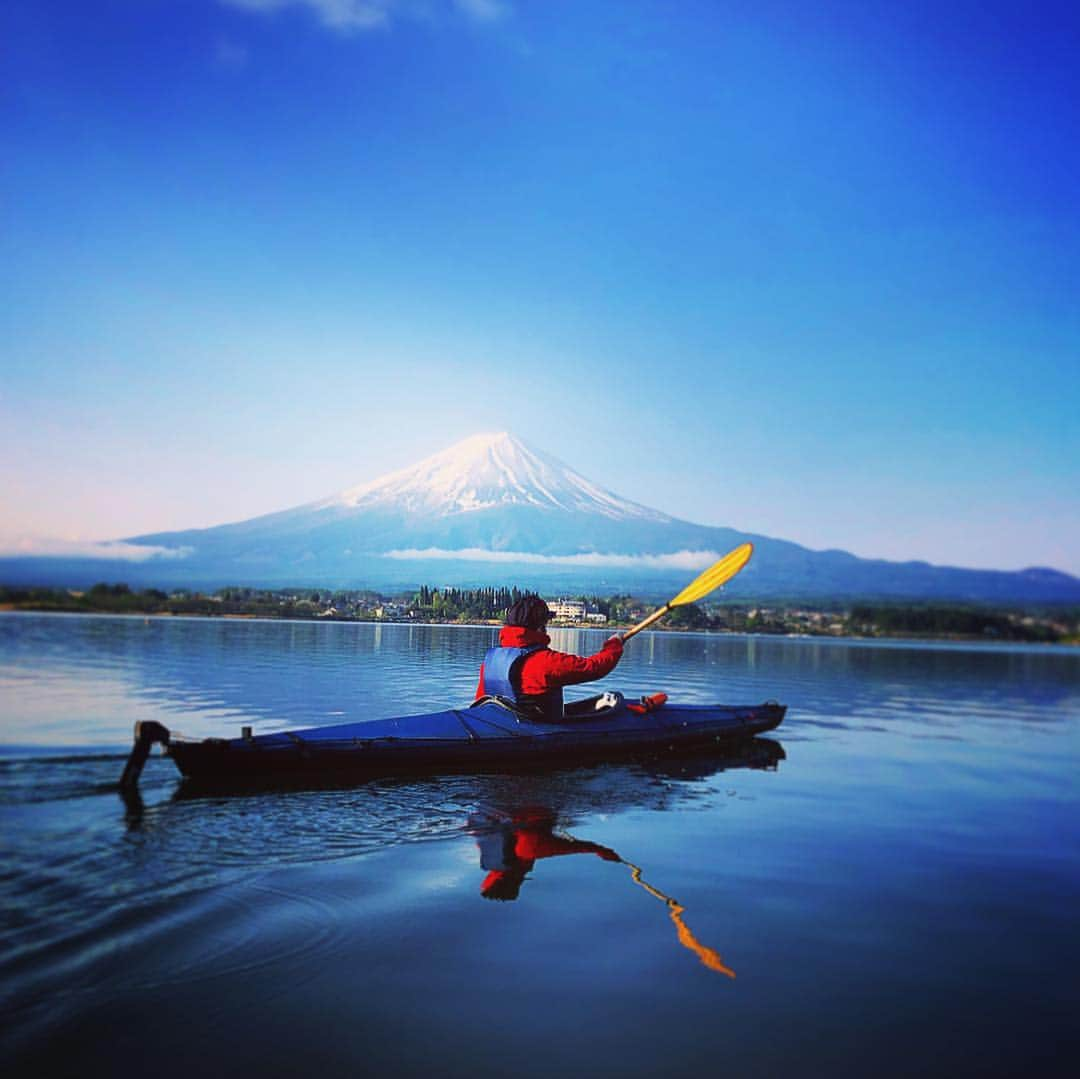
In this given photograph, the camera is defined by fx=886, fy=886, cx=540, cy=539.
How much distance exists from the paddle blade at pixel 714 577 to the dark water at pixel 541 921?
9.17ft

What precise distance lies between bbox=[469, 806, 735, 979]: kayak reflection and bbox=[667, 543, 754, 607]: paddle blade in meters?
6.88

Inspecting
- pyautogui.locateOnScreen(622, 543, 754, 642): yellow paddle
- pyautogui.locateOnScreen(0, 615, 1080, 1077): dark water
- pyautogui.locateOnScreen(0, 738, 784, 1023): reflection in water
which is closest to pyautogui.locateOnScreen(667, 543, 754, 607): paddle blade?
pyautogui.locateOnScreen(622, 543, 754, 642): yellow paddle

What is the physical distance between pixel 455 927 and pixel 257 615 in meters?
10.5

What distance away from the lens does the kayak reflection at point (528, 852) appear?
6778 millimetres

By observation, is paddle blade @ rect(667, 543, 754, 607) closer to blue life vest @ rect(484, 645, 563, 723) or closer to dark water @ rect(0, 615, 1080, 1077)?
dark water @ rect(0, 615, 1080, 1077)

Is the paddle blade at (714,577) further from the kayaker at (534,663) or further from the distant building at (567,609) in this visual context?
the kayaker at (534,663)

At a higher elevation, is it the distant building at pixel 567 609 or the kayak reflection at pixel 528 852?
the distant building at pixel 567 609

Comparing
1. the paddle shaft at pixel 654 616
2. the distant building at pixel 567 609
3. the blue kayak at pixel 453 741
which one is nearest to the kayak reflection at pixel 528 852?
the blue kayak at pixel 453 741

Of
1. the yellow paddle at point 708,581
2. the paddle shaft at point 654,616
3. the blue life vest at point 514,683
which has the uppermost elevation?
the yellow paddle at point 708,581

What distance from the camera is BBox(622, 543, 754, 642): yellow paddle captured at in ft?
53.7

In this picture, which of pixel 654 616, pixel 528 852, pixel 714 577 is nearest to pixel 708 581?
pixel 714 577

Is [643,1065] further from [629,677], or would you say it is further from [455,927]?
[629,677]

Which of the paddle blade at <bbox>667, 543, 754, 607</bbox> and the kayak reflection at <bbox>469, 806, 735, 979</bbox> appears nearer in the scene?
the kayak reflection at <bbox>469, 806, 735, 979</bbox>

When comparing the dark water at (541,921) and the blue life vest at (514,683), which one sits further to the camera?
the blue life vest at (514,683)
